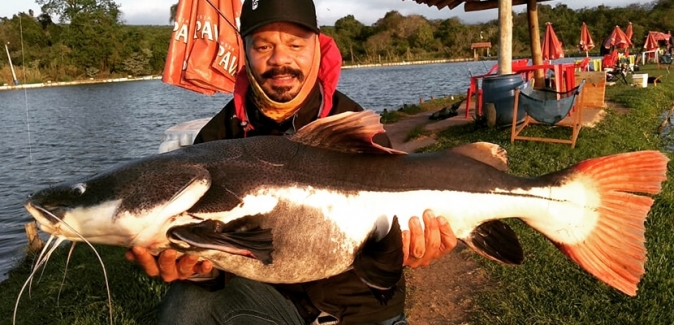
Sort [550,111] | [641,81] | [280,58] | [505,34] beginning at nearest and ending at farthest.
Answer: [280,58]
[550,111]
[505,34]
[641,81]

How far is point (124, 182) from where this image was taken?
208 cm

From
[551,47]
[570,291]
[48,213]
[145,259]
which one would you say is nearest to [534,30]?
[551,47]

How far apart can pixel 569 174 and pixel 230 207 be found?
62.8 inches

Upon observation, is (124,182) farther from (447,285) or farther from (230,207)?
(447,285)

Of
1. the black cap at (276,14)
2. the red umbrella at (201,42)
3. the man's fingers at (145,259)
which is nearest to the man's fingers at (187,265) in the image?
the man's fingers at (145,259)

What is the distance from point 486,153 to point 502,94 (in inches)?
324

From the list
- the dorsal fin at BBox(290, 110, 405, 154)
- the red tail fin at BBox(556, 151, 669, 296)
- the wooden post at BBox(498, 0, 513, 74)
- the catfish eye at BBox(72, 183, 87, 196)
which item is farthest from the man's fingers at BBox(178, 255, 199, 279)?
the wooden post at BBox(498, 0, 513, 74)

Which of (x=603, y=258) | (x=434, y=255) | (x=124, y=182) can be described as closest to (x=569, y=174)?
(x=603, y=258)

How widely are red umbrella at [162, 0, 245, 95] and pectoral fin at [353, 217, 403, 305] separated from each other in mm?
4742

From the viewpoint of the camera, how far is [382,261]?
2.21 meters

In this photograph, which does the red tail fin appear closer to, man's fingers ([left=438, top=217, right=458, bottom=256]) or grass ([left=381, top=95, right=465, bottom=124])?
man's fingers ([left=438, top=217, right=458, bottom=256])

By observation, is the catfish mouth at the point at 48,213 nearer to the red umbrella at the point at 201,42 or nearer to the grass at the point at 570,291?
the grass at the point at 570,291

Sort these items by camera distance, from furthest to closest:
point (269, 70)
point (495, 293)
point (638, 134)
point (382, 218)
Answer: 1. point (638, 134)
2. point (495, 293)
3. point (269, 70)
4. point (382, 218)

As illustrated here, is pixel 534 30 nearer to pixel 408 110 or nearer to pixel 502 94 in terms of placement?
pixel 502 94
